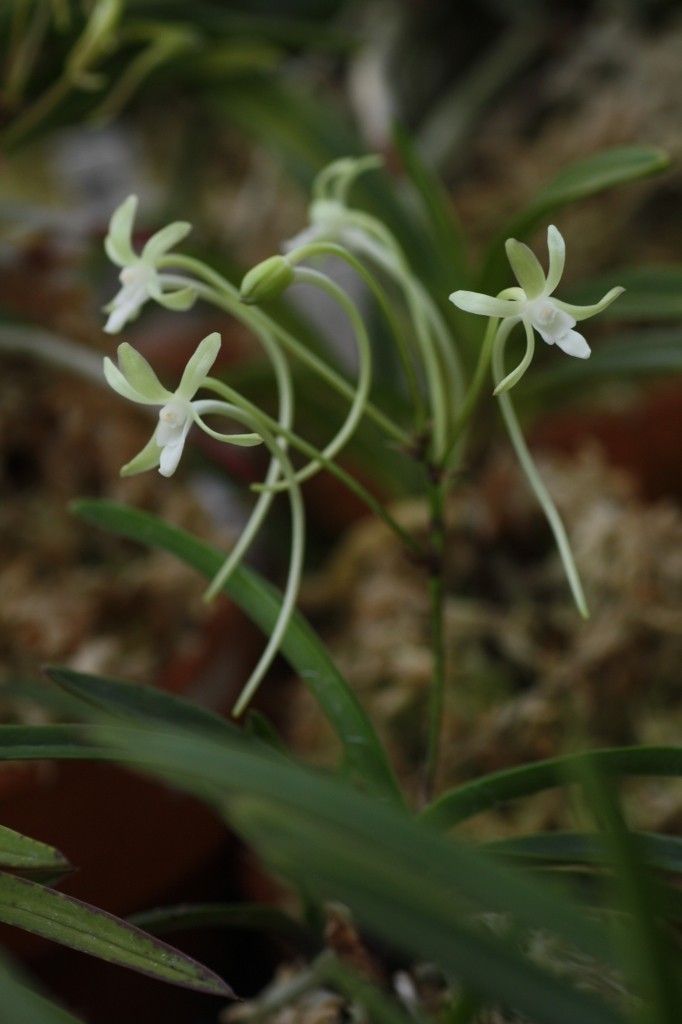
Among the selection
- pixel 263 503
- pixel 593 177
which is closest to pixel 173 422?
pixel 263 503

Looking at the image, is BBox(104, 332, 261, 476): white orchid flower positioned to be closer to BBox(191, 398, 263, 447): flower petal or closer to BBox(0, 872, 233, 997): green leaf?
BBox(191, 398, 263, 447): flower petal

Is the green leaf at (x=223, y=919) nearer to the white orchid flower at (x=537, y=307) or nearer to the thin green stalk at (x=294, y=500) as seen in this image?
the thin green stalk at (x=294, y=500)

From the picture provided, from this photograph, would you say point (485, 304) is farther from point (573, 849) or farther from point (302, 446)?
point (573, 849)

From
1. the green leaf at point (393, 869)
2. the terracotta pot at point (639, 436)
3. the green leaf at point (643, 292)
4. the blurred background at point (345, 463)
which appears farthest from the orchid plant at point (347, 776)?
the terracotta pot at point (639, 436)

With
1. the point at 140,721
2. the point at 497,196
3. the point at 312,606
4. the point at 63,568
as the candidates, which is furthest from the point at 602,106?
the point at 140,721

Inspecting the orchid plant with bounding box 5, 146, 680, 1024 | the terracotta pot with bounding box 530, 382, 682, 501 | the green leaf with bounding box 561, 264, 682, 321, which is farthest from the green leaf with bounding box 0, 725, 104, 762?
the terracotta pot with bounding box 530, 382, 682, 501

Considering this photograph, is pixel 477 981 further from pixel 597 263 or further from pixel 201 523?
pixel 597 263

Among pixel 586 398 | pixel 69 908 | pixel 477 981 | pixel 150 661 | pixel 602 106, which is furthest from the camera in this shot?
pixel 602 106
